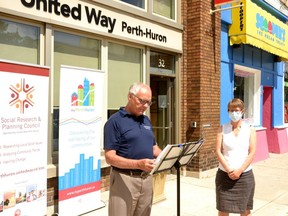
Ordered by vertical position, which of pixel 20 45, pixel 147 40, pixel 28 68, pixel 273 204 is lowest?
pixel 273 204

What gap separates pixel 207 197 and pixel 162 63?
3058 mm

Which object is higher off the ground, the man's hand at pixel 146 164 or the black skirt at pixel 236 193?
the man's hand at pixel 146 164

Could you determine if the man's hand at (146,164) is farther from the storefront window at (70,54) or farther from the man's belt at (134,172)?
the storefront window at (70,54)

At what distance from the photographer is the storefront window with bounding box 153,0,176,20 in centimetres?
743

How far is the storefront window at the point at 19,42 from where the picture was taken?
15.4 feet

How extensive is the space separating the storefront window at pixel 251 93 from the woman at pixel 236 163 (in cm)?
648

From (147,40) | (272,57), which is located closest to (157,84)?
(147,40)

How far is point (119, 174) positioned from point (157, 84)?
4.82m

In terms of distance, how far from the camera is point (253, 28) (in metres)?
8.62

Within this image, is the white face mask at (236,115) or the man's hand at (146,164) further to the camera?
the white face mask at (236,115)

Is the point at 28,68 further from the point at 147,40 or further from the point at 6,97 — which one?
the point at 147,40

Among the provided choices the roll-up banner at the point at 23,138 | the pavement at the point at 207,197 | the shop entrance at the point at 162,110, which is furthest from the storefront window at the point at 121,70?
the roll-up banner at the point at 23,138

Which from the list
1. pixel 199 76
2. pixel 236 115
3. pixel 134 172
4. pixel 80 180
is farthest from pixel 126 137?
pixel 199 76

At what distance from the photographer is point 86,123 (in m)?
5.03
